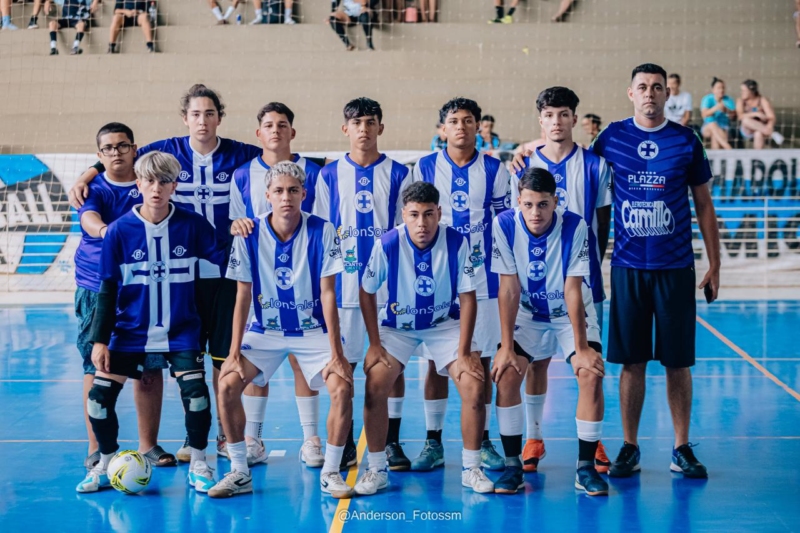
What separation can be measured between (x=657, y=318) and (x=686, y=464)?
2.77ft

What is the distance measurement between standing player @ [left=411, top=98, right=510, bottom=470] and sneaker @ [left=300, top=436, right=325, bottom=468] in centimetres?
57

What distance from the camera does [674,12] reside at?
17281 millimetres

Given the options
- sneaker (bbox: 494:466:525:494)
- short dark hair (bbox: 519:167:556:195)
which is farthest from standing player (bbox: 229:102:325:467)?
short dark hair (bbox: 519:167:556:195)

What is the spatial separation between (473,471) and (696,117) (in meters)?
12.4

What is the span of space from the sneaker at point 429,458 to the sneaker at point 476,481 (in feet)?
1.15

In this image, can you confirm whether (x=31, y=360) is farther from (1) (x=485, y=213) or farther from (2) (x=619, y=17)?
(2) (x=619, y=17)

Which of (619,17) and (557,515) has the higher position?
(619,17)

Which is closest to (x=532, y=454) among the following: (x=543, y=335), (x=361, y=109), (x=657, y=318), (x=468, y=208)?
(x=543, y=335)

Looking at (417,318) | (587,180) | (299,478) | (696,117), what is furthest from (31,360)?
(696,117)

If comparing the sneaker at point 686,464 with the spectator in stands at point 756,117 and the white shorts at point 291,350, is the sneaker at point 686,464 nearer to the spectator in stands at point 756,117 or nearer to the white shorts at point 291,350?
the white shorts at point 291,350

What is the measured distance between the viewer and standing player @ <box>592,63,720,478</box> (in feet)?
18.2

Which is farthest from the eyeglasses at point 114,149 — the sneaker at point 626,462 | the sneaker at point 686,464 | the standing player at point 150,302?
the sneaker at point 686,464

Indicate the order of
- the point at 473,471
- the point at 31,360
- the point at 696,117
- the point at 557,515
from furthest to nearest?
the point at 696,117 → the point at 31,360 → the point at 473,471 → the point at 557,515

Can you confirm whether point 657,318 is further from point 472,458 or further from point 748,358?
point 748,358
